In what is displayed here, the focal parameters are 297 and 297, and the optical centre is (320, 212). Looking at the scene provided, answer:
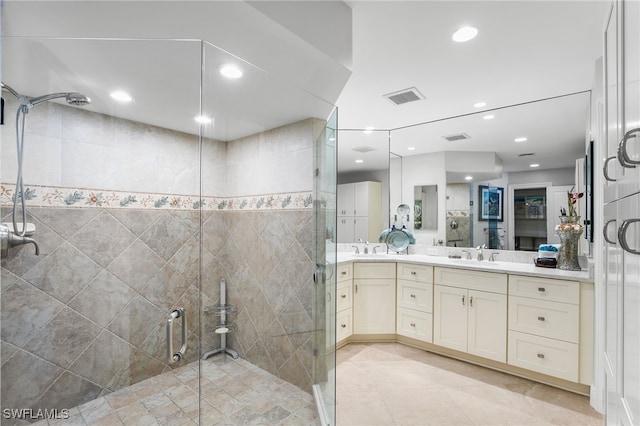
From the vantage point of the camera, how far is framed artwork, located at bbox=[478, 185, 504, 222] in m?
3.08

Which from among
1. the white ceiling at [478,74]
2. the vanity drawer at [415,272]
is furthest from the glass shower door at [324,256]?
the vanity drawer at [415,272]

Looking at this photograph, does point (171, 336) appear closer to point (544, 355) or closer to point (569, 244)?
point (544, 355)

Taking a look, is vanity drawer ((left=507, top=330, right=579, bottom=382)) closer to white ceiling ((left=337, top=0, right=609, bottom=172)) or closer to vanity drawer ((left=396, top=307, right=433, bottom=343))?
vanity drawer ((left=396, top=307, right=433, bottom=343))

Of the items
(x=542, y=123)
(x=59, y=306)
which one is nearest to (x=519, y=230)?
(x=542, y=123)

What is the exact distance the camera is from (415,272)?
302 cm

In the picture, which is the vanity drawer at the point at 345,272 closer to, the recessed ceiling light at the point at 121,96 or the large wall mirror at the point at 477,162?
the large wall mirror at the point at 477,162

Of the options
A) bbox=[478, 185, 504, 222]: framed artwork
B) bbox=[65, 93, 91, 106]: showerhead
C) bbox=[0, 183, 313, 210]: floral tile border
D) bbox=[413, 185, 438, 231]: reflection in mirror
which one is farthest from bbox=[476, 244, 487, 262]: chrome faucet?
bbox=[65, 93, 91, 106]: showerhead

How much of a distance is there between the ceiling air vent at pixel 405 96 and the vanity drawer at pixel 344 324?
2.09m

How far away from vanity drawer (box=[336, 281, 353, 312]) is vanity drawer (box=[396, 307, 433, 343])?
21.0 inches

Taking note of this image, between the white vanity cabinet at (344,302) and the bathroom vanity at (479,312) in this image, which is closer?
the bathroom vanity at (479,312)

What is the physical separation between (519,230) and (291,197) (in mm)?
2417

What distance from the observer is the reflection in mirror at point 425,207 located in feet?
11.3

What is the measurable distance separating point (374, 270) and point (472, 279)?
0.93m

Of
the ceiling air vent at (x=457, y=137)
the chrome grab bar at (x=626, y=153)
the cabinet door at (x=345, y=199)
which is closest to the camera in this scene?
the chrome grab bar at (x=626, y=153)
